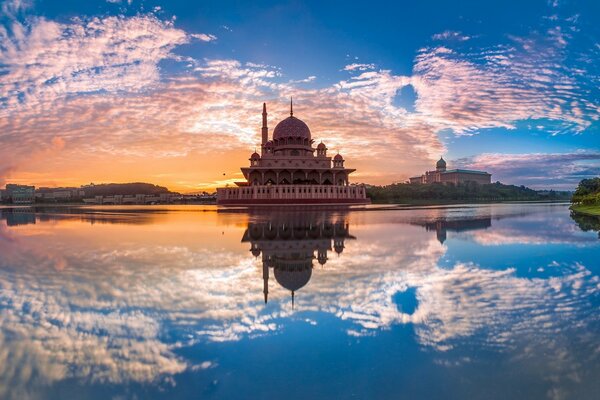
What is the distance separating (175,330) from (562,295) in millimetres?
6943

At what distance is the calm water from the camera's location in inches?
174

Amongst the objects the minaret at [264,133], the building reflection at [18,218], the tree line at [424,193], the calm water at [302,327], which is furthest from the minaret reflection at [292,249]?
the tree line at [424,193]

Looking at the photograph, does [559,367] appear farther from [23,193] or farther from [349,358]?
[23,193]

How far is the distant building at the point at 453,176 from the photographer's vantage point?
13338 centimetres

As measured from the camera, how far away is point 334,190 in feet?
189

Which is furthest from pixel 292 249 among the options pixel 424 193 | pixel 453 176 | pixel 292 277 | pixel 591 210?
pixel 453 176

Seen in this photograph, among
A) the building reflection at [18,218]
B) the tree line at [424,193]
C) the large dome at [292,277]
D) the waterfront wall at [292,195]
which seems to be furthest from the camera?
the tree line at [424,193]

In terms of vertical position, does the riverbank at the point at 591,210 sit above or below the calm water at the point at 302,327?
above

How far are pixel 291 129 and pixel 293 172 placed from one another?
7.13m

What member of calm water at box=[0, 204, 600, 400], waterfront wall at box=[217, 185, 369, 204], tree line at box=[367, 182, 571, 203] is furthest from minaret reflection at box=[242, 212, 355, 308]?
tree line at box=[367, 182, 571, 203]

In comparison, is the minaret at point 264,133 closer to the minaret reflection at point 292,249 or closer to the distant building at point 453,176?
the minaret reflection at point 292,249

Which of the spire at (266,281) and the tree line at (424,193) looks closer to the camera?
the spire at (266,281)

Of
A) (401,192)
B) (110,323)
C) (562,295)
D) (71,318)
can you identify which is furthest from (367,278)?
(401,192)

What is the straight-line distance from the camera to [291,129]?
207 ft
